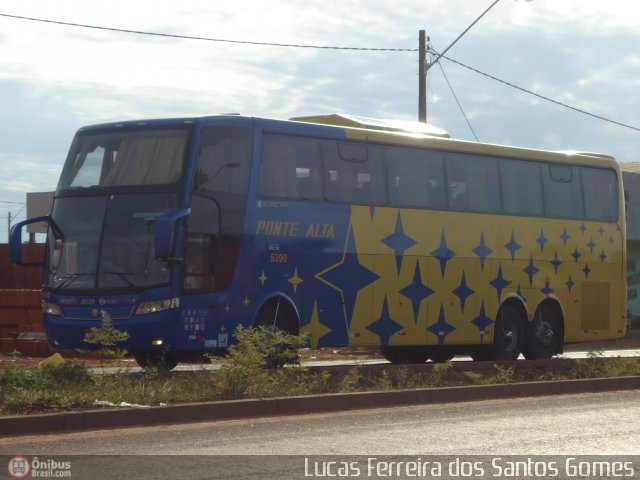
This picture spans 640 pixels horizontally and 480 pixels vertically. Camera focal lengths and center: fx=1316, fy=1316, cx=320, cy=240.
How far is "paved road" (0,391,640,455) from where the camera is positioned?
35.6 feet

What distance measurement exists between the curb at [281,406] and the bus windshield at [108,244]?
4.14m

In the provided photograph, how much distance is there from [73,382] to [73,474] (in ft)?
18.6

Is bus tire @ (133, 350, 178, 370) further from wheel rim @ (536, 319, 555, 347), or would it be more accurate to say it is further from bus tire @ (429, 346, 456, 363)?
wheel rim @ (536, 319, 555, 347)

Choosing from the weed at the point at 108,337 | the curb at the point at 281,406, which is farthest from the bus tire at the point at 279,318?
the curb at the point at 281,406

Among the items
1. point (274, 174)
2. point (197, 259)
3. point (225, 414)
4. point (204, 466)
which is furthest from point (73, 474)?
→ point (274, 174)

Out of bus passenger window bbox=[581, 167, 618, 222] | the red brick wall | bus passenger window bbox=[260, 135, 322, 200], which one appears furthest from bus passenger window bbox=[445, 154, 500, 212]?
the red brick wall

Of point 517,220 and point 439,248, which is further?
point 517,220

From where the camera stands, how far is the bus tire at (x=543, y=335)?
78.7 ft

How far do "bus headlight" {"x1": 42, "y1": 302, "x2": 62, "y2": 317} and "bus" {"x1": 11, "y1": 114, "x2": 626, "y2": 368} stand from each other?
0.9 inches

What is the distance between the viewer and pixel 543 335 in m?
24.1

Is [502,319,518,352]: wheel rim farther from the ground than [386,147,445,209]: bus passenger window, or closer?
closer

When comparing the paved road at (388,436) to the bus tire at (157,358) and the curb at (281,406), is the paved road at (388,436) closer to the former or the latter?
the curb at (281,406)

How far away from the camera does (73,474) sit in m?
9.24

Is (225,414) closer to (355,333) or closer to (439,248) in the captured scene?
(355,333)
